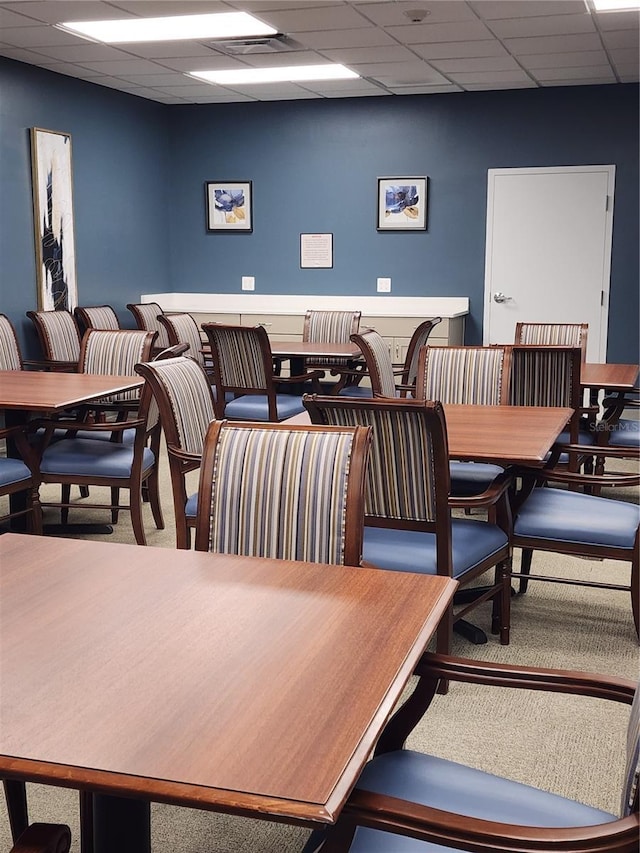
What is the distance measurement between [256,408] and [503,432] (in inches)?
62.1

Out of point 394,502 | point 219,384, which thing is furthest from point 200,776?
point 219,384

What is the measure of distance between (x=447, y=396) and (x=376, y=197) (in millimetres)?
3238

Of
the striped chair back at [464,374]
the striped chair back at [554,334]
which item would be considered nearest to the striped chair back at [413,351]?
the striped chair back at [554,334]

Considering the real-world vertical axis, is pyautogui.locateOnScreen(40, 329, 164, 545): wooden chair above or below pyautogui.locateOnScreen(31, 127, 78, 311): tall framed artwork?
below

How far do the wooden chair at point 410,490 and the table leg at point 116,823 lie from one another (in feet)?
2.58

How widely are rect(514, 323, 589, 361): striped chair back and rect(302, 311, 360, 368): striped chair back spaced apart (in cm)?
100

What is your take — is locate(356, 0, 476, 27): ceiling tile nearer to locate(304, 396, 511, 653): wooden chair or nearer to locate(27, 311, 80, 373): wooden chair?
locate(27, 311, 80, 373): wooden chair

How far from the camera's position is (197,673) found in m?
0.92

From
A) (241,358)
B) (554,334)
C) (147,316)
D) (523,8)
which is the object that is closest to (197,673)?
(241,358)

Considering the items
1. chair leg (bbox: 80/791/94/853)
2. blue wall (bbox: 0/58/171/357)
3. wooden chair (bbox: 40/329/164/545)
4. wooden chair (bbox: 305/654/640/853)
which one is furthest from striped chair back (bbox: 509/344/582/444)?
blue wall (bbox: 0/58/171/357)

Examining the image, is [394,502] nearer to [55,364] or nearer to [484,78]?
[55,364]

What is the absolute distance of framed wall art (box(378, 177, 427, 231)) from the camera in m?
5.68

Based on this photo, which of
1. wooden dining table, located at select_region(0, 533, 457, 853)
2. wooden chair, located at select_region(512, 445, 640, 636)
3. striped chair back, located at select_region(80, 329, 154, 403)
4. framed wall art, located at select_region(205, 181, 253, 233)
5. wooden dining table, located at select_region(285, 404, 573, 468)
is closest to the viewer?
wooden dining table, located at select_region(0, 533, 457, 853)

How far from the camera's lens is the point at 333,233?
5.90 meters
